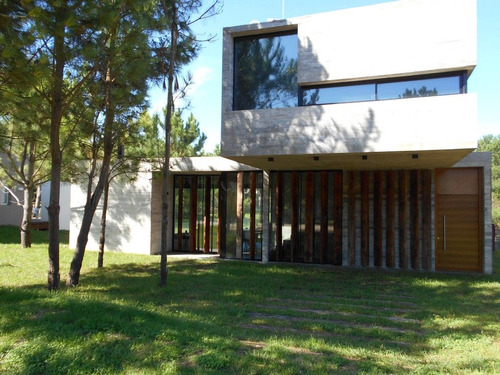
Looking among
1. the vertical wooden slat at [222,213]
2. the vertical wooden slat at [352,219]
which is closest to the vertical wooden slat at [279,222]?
the vertical wooden slat at [222,213]

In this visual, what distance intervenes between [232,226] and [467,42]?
863 centimetres

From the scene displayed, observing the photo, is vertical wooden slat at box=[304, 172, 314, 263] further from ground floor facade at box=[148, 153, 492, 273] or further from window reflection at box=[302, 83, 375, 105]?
window reflection at box=[302, 83, 375, 105]

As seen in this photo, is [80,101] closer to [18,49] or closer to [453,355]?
[18,49]

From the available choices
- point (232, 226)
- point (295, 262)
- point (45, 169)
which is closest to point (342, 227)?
point (295, 262)

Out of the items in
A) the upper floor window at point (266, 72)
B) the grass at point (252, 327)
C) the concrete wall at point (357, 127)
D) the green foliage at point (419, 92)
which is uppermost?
the upper floor window at point (266, 72)

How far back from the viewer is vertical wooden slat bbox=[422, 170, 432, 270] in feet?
36.4

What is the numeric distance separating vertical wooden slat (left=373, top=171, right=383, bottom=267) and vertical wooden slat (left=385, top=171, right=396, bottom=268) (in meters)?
0.19

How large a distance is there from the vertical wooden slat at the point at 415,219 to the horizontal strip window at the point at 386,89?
368 centimetres

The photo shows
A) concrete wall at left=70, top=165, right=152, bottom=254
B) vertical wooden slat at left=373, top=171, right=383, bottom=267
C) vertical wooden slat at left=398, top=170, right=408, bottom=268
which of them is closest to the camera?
vertical wooden slat at left=398, top=170, right=408, bottom=268

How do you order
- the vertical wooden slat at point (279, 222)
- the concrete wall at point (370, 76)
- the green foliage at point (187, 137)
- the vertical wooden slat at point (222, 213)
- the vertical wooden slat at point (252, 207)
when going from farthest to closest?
the green foliage at point (187, 137) → the vertical wooden slat at point (222, 213) → the vertical wooden slat at point (252, 207) → the vertical wooden slat at point (279, 222) → the concrete wall at point (370, 76)

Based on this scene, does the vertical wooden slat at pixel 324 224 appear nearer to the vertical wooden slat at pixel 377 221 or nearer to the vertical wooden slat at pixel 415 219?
the vertical wooden slat at pixel 377 221

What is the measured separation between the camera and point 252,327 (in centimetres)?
549

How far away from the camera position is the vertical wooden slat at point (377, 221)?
11.5 m

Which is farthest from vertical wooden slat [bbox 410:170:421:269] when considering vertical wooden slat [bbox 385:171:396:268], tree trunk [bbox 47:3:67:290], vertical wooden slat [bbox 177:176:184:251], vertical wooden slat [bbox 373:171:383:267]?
tree trunk [bbox 47:3:67:290]
